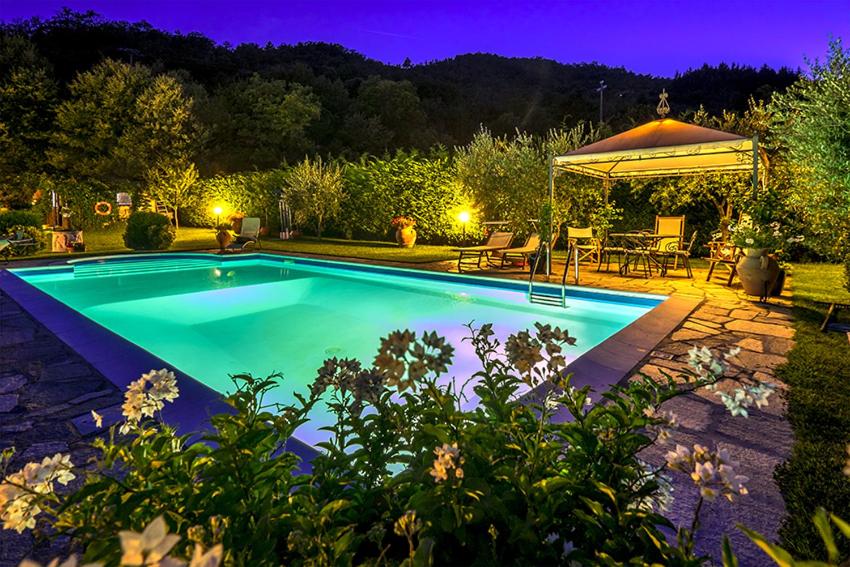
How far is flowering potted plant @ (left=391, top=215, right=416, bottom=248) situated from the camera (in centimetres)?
1386

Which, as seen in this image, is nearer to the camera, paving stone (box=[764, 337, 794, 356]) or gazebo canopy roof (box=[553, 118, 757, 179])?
paving stone (box=[764, 337, 794, 356])

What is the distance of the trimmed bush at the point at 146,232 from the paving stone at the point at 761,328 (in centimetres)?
1357

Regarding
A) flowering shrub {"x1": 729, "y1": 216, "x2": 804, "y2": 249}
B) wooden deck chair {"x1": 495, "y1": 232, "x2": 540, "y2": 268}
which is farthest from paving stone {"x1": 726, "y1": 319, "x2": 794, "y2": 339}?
wooden deck chair {"x1": 495, "y1": 232, "x2": 540, "y2": 268}

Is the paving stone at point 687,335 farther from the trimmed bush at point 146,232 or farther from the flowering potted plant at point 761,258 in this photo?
the trimmed bush at point 146,232

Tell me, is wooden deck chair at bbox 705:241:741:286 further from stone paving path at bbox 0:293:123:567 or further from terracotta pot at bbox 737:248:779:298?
stone paving path at bbox 0:293:123:567

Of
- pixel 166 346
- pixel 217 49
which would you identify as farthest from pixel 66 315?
pixel 217 49

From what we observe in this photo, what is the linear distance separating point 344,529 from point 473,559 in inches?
14.2

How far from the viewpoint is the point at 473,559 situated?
3.94 feet

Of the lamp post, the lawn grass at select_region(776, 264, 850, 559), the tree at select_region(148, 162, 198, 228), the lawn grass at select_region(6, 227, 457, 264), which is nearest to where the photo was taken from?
the lawn grass at select_region(776, 264, 850, 559)

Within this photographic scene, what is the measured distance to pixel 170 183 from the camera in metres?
18.5

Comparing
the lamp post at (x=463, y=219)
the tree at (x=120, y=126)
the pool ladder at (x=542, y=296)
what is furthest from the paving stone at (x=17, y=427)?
the tree at (x=120, y=126)

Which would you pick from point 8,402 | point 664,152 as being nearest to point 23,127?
point 8,402

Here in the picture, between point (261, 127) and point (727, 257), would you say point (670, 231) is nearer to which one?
point (727, 257)

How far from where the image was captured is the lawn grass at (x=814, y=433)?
6.08ft
